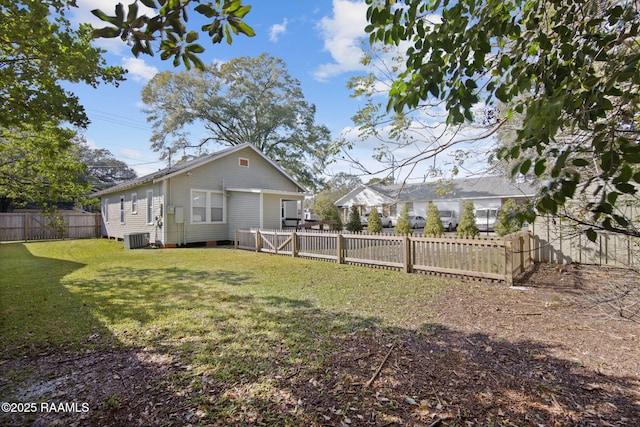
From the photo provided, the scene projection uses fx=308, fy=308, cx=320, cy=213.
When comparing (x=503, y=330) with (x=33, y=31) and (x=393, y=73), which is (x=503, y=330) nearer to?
(x=393, y=73)

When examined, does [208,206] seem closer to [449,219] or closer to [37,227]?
[37,227]

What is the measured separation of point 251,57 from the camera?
28.1 m

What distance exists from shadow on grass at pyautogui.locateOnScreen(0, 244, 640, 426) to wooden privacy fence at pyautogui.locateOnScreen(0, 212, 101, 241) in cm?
1782

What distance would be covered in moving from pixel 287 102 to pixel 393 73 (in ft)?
83.6

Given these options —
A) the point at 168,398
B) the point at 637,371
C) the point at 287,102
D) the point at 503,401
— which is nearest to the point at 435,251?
the point at 637,371

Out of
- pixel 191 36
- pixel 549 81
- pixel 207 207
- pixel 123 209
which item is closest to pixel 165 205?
pixel 207 207

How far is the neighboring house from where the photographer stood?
47.6ft

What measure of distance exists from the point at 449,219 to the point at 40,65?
89.5 feet

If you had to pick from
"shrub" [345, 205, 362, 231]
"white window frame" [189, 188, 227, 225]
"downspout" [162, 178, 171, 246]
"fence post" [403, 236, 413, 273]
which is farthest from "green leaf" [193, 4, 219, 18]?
"shrub" [345, 205, 362, 231]

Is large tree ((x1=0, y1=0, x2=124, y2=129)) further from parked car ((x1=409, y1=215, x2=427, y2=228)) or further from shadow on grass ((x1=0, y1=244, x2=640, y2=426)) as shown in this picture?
parked car ((x1=409, y1=215, x2=427, y2=228))

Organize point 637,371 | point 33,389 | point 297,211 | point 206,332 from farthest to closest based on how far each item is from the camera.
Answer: point 297,211, point 206,332, point 637,371, point 33,389

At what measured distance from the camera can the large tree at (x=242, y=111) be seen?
2717 centimetres

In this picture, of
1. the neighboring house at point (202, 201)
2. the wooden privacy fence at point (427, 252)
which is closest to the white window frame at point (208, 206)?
the neighboring house at point (202, 201)

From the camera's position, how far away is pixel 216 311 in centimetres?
500
